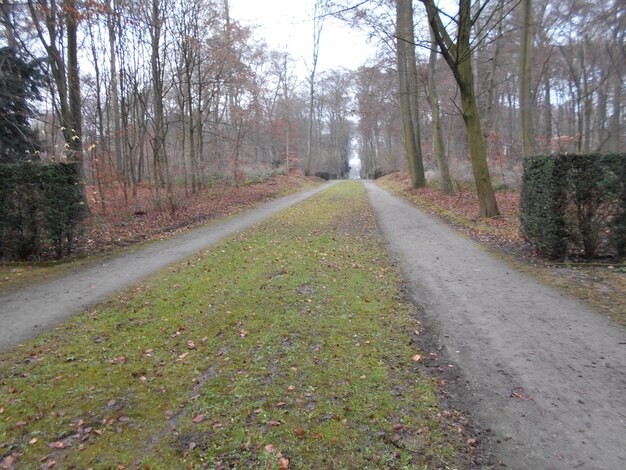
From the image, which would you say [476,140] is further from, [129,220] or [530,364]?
[129,220]

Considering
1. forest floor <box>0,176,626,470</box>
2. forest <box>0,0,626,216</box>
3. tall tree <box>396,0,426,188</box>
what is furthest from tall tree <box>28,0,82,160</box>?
tall tree <box>396,0,426,188</box>

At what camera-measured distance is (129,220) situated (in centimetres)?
1417

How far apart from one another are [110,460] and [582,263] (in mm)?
8096

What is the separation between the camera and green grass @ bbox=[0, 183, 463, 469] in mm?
3006

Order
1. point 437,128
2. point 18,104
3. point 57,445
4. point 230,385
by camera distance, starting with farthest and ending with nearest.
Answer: point 437,128
point 18,104
point 230,385
point 57,445

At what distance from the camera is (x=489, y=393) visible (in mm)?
3750

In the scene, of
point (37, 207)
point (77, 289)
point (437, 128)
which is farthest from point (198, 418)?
point (437, 128)

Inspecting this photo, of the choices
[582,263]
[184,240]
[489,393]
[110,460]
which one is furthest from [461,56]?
[110,460]

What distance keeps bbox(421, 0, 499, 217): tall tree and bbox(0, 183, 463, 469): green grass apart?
762 centimetres

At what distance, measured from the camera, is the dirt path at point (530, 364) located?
120 inches

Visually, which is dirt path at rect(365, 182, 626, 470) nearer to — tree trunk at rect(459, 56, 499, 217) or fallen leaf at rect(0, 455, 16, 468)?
fallen leaf at rect(0, 455, 16, 468)

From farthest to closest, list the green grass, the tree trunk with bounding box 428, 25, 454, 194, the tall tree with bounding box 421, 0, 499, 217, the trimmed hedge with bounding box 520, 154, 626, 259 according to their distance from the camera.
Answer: the tree trunk with bounding box 428, 25, 454, 194 < the tall tree with bounding box 421, 0, 499, 217 < the trimmed hedge with bounding box 520, 154, 626, 259 < the green grass

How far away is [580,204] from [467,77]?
635cm

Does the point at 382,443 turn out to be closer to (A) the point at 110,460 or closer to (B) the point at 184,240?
(A) the point at 110,460
